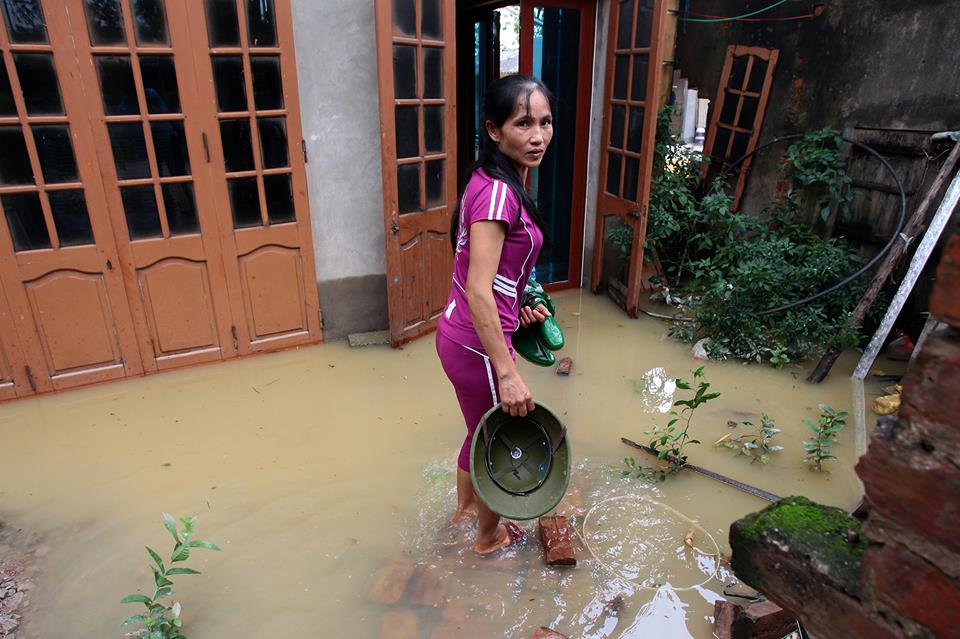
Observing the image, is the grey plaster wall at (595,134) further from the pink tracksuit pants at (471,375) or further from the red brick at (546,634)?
the red brick at (546,634)

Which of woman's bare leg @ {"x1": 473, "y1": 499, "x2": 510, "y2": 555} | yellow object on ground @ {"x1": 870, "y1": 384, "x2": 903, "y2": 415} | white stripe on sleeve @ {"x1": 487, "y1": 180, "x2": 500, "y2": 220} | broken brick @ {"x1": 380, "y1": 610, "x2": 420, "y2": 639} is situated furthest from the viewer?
yellow object on ground @ {"x1": 870, "y1": 384, "x2": 903, "y2": 415}

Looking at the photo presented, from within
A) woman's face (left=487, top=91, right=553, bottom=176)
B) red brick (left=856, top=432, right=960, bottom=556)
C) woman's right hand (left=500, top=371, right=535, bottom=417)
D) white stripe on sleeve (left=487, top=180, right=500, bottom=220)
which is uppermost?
woman's face (left=487, top=91, right=553, bottom=176)

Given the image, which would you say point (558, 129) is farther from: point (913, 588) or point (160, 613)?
point (913, 588)

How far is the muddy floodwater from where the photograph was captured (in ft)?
8.10

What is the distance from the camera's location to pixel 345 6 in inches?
163

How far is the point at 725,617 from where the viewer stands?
7.71ft

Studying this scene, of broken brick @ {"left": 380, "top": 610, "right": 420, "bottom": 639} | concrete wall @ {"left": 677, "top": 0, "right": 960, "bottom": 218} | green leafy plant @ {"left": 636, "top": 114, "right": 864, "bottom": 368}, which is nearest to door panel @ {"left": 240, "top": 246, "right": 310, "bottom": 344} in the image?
broken brick @ {"left": 380, "top": 610, "right": 420, "bottom": 639}

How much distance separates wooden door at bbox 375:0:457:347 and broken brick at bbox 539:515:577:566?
2.19 meters

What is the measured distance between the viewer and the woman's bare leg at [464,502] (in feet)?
9.15

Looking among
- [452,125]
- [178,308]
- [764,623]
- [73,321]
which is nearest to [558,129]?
[452,125]

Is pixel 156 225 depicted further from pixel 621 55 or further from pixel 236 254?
pixel 621 55

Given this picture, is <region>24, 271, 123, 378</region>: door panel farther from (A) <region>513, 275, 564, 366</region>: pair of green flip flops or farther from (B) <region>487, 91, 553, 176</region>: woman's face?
(B) <region>487, 91, 553, 176</region>: woman's face

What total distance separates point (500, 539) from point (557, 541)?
25cm

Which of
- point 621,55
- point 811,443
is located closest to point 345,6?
point 621,55
